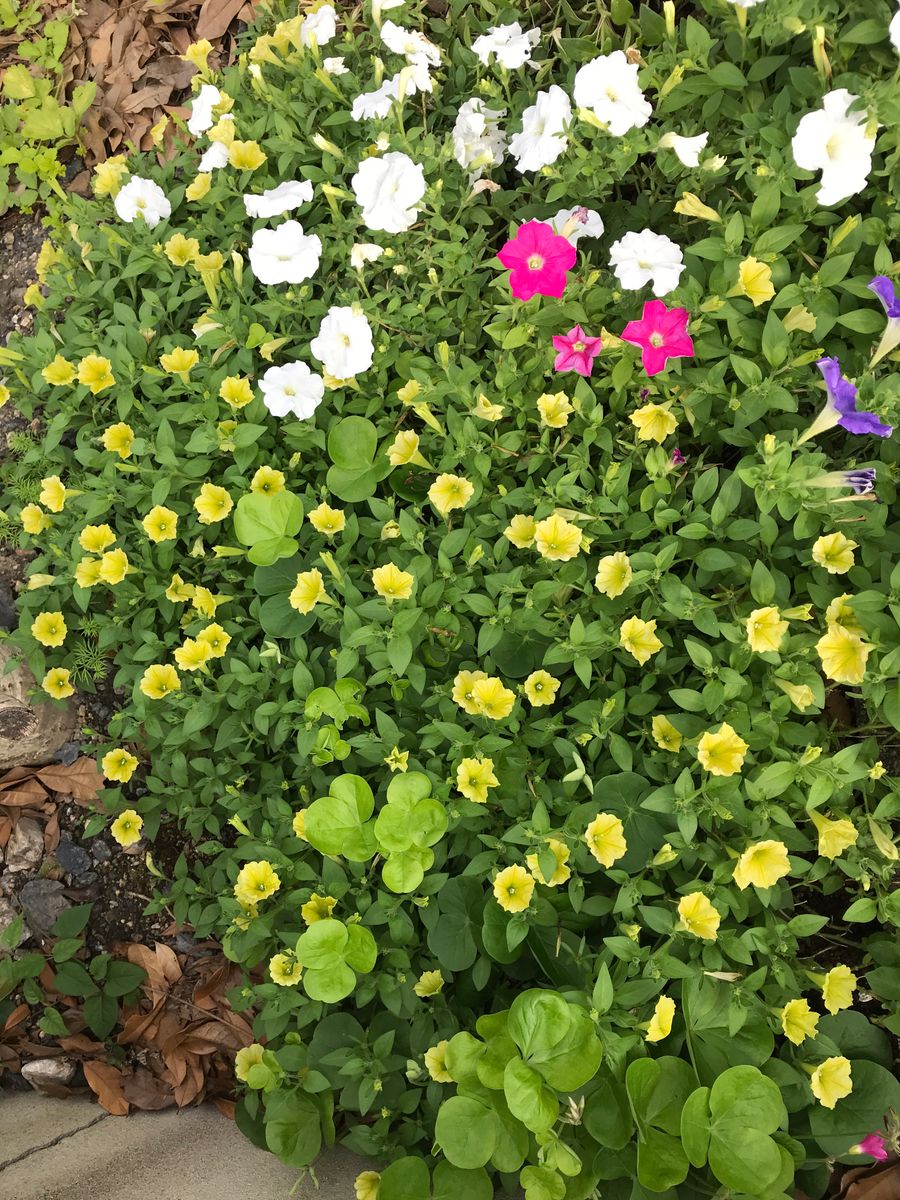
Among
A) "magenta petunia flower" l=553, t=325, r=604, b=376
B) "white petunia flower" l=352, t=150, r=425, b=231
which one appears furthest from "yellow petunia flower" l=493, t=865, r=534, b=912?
"white petunia flower" l=352, t=150, r=425, b=231

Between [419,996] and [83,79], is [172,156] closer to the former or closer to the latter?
[83,79]

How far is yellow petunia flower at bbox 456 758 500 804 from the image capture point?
2057mm

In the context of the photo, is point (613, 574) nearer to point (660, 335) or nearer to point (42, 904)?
point (660, 335)

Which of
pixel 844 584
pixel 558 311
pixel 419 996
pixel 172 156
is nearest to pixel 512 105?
pixel 558 311

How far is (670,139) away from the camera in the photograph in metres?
2.22

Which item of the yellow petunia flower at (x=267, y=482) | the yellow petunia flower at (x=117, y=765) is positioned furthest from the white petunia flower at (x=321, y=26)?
the yellow petunia flower at (x=117, y=765)

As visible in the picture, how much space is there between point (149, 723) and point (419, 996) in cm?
112

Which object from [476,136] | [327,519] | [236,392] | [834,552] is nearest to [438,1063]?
[327,519]

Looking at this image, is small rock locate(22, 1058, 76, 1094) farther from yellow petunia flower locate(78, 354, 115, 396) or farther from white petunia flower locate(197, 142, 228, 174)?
white petunia flower locate(197, 142, 228, 174)

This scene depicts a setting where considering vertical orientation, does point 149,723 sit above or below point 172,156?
below

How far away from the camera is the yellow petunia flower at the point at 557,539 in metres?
2.08

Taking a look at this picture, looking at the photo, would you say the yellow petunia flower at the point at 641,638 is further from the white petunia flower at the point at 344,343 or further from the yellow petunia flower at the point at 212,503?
the yellow petunia flower at the point at 212,503

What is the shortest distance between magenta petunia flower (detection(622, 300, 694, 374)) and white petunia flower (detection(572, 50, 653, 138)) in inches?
21.0

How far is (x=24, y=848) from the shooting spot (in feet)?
9.63
